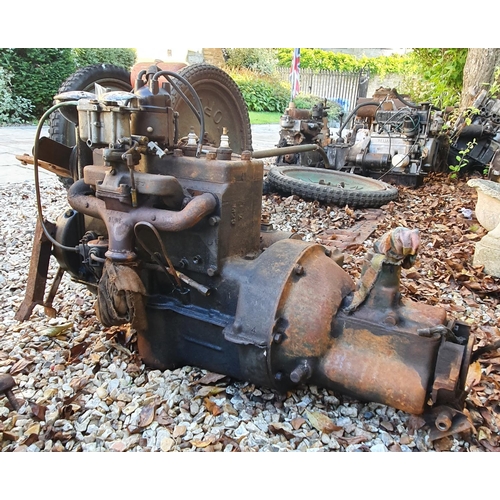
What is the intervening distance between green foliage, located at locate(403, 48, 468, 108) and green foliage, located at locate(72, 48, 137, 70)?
872 centimetres

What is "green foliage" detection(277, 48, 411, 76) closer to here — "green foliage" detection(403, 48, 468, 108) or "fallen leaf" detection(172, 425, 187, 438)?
"green foliage" detection(403, 48, 468, 108)

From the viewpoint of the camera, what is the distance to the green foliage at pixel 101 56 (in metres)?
14.5

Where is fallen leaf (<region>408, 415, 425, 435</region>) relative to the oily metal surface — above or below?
below

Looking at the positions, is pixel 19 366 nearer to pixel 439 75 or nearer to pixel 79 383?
pixel 79 383

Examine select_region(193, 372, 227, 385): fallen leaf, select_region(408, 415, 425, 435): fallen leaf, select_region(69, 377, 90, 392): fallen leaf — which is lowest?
select_region(69, 377, 90, 392): fallen leaf

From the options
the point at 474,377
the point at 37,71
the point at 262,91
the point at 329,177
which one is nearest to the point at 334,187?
the point at 329,177

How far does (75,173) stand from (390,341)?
2.09 meters

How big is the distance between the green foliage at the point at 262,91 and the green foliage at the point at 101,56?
Result: 384 cm

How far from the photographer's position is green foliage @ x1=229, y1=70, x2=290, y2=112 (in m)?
17.6

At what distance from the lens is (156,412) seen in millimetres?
2133

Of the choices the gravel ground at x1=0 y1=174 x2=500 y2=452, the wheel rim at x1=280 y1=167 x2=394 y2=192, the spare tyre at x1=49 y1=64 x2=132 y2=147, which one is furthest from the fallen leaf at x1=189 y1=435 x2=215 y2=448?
the wheel rim at x1=280 y1=167 x2=394 y2=192

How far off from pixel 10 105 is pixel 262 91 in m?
9.78

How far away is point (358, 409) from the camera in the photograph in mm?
2148

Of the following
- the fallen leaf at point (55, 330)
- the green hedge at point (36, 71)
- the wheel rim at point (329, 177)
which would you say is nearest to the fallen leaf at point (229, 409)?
the fallen leaf at point (55, 330)
